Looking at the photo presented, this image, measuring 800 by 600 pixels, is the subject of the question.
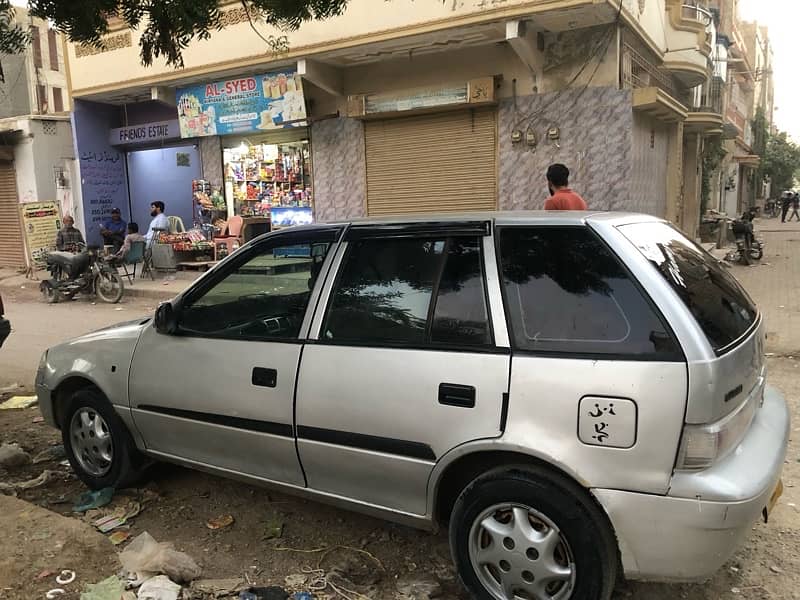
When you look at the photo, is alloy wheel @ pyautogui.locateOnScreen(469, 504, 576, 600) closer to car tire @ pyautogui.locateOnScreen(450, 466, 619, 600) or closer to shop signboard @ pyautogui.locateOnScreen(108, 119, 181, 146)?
car tire @ pyautogui.locateOnScreen(450, 466, 619, 600)

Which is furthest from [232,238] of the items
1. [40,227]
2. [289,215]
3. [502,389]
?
[502,389]

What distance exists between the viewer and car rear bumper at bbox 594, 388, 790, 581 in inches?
87.3

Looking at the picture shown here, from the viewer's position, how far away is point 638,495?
7.43 ft

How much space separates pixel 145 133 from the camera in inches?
621

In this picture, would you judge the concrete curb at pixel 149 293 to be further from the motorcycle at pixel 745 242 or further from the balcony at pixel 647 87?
the motorcycle at pixel 745 242

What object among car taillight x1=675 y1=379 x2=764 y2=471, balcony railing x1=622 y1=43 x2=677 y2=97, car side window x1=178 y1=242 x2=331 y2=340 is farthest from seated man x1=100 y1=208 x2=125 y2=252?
car taillight x1=675 y1=379 x2=764 y2=471

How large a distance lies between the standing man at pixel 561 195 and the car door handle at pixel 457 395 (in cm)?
374

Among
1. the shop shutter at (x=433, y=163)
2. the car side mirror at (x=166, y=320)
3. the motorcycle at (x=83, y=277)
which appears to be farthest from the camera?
the motorcycle at (x=83, y=277)

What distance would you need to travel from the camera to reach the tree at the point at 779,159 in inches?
1855

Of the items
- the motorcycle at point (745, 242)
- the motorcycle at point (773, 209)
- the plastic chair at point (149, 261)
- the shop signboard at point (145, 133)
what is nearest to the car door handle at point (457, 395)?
the plastic chair at point (149, 261)

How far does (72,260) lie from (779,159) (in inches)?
1970

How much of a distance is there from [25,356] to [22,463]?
3.73m

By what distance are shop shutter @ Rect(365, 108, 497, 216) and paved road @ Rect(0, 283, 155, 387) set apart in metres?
5.03

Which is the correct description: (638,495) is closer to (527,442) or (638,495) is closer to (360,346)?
(527,442)
